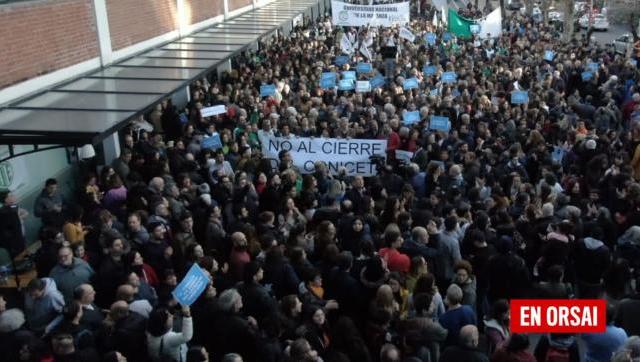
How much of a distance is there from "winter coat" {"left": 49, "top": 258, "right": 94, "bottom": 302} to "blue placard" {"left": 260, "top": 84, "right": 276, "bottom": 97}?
29.4 feet

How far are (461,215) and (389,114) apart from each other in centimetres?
570

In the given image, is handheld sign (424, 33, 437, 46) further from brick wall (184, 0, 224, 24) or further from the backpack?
the backpack

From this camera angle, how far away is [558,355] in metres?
5.95

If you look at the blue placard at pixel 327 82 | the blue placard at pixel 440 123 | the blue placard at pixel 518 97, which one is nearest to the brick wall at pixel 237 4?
the blue placard at pixel 327 82

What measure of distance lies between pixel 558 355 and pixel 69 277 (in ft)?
14.8

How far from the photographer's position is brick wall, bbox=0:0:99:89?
943 cm

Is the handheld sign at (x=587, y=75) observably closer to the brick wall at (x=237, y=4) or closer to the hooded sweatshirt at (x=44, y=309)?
the brick wall at (x=237, y=4)

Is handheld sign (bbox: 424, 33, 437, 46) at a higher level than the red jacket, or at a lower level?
lower

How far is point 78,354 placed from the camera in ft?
16.5

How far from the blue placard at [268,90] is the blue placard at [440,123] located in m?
4.21

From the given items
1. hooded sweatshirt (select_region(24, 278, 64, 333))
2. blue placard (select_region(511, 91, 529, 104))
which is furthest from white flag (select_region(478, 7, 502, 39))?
hooded sweatshirt (select_region(24, 278, 64, 333))

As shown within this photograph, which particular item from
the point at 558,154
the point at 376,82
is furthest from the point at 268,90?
the point at 558,154

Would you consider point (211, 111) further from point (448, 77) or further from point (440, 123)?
point (448, 77)

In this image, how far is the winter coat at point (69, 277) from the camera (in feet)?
21.0
